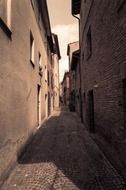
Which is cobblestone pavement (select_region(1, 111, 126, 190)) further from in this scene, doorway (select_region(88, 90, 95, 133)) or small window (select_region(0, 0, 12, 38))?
small window (select_region(0, 0, 12, 38))

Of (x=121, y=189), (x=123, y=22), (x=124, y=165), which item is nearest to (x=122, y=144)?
(x=124, y=165)

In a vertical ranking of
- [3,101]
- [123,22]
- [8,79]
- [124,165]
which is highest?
[123,22]

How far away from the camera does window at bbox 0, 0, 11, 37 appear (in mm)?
3379

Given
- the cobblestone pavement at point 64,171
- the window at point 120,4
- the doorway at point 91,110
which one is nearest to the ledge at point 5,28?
the window at point 120,4

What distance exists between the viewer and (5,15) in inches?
143

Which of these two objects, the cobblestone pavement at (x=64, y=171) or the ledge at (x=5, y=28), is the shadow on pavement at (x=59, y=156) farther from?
the ledge at (x=5, y=28)

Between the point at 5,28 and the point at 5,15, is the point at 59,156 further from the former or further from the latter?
the point at 5,15

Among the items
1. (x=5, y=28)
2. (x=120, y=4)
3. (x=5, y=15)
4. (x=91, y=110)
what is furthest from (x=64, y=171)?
(x=91, y=110)

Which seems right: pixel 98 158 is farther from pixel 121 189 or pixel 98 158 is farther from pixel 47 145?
pixel 47 145

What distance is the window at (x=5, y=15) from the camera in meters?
3.38

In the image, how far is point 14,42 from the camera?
13.6 ft

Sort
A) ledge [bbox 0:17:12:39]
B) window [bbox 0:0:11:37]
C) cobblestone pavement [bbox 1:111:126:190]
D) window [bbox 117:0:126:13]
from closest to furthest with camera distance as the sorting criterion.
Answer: window [bbox 117:0:126:13], cobblestone pavement [bbox 1:111:126:190], ledge [bbox 0:17:12:39], window [bbox 0:0:11:37]

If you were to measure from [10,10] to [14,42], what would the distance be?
76 cm

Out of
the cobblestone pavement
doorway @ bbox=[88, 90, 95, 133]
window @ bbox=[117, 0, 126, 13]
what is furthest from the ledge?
doorway @ bbox=[88, 90, 95, 133]
